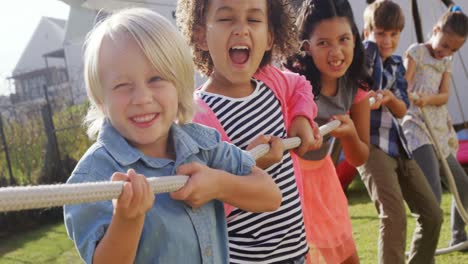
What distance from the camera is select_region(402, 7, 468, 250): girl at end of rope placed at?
11.8 feet

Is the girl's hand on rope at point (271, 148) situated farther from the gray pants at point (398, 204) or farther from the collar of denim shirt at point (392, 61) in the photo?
the collar of denim shirt at point (392, 61)

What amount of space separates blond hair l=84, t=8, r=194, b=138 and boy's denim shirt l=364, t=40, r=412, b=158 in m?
1.69

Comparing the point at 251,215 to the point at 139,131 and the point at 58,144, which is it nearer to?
the point at 139,131

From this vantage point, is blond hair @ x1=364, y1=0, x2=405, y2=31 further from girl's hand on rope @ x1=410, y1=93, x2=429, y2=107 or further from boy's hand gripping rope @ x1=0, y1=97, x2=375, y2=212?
boy's hand gripping rope @ x1=0, y1=97, x2=375, y2=212

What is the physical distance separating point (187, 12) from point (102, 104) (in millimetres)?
706

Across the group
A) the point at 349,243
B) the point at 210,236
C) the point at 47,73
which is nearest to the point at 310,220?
the point at 349,243

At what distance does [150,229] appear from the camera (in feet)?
3.60

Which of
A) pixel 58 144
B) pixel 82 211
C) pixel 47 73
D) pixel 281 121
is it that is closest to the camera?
pixel 82 211

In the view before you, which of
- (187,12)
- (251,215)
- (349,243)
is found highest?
(187,12)

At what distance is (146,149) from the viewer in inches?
46.6

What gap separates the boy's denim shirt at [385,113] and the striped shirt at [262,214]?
1.15 m

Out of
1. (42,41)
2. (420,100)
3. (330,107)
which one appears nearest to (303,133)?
(330,107)

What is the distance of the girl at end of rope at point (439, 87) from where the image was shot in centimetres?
360

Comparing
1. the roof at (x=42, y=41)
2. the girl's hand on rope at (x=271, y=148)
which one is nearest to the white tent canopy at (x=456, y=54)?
the girl's hand on rope at (x=271, y=148)
